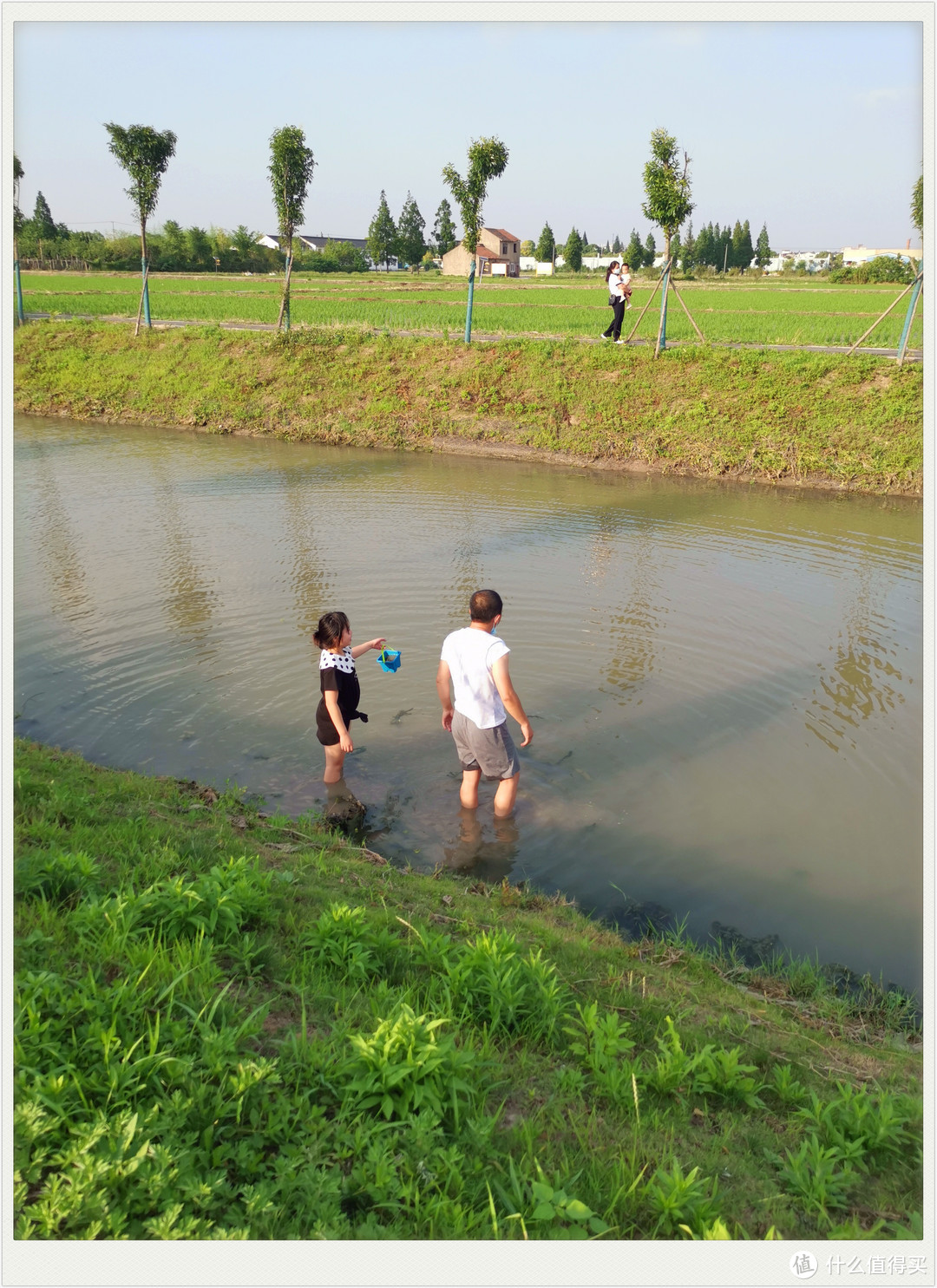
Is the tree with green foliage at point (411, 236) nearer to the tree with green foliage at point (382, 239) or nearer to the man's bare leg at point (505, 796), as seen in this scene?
the tree with green foliage at point (382, 239)

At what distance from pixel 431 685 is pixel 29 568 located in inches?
291

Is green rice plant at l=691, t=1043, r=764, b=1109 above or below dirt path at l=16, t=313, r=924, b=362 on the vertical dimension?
below

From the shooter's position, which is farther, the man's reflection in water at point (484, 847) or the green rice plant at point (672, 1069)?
the man's reflection in water at point (484, 847)

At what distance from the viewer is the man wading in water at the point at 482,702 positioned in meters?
6.07

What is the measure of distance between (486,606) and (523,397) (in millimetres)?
17904

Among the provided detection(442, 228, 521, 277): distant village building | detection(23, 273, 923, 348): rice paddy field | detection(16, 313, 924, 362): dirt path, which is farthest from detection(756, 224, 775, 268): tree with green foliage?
detection(16, 313, 924, 362): dirt path

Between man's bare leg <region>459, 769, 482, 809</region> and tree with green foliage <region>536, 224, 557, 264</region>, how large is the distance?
122 m

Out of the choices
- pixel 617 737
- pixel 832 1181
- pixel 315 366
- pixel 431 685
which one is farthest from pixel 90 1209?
pixel 315 366

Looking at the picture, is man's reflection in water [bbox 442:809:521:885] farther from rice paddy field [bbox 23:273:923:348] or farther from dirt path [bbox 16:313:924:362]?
rice paddy field [bbox 23:273:923:348]

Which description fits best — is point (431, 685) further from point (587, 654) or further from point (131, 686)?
point (131, 686)

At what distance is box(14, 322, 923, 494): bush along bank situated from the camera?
19312 mm

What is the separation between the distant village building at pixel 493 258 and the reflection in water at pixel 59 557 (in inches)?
3226

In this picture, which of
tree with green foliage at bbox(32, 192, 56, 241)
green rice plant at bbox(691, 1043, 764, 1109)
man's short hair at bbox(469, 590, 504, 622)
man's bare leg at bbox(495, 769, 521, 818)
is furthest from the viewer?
tree with green foliage at bbox(32, 192, 56, 241)

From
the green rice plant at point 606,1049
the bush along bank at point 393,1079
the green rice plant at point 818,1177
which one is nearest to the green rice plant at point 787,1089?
the bush along bank at point 393,1079
